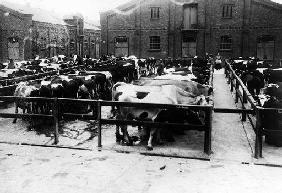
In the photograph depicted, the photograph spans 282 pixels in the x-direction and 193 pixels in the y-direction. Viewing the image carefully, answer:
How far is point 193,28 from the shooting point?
115ft

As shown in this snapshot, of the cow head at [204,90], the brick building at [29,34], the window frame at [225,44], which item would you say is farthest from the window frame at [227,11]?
the cow head at [204,90]

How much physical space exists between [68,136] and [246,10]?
95.3 feet

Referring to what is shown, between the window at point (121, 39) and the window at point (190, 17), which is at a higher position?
the window at point (190, 17)

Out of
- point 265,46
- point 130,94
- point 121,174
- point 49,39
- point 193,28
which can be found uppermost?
point 193,28

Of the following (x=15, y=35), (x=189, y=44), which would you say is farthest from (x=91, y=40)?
(x=189, y=44)

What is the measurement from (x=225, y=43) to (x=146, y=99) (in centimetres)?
2836

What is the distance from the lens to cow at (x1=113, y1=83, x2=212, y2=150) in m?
7.77

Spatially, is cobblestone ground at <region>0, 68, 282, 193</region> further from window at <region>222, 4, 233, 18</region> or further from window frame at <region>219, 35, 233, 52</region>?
window at <region>222, 4, 233, 18</region>

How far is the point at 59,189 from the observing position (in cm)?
562

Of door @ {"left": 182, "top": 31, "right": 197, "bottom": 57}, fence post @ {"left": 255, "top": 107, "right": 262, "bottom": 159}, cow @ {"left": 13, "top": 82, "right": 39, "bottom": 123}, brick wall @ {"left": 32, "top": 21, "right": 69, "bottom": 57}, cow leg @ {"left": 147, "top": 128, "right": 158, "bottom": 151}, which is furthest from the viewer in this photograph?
brick wall @ {"left": 32, "top": 21, "right": 69, "bottom": 57}

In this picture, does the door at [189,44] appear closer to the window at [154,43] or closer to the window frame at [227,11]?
the window at [154,43]

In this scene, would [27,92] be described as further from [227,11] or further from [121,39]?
[227,11]

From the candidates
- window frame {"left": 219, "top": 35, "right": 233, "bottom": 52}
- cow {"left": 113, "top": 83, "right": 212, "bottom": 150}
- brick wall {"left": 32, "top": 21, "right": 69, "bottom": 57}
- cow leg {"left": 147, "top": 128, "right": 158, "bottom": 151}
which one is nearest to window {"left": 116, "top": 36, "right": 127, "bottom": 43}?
brick wall {"left": 32, "top": 21, "right": 69, "bottom": 57}

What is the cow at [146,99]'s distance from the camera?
7.77m
